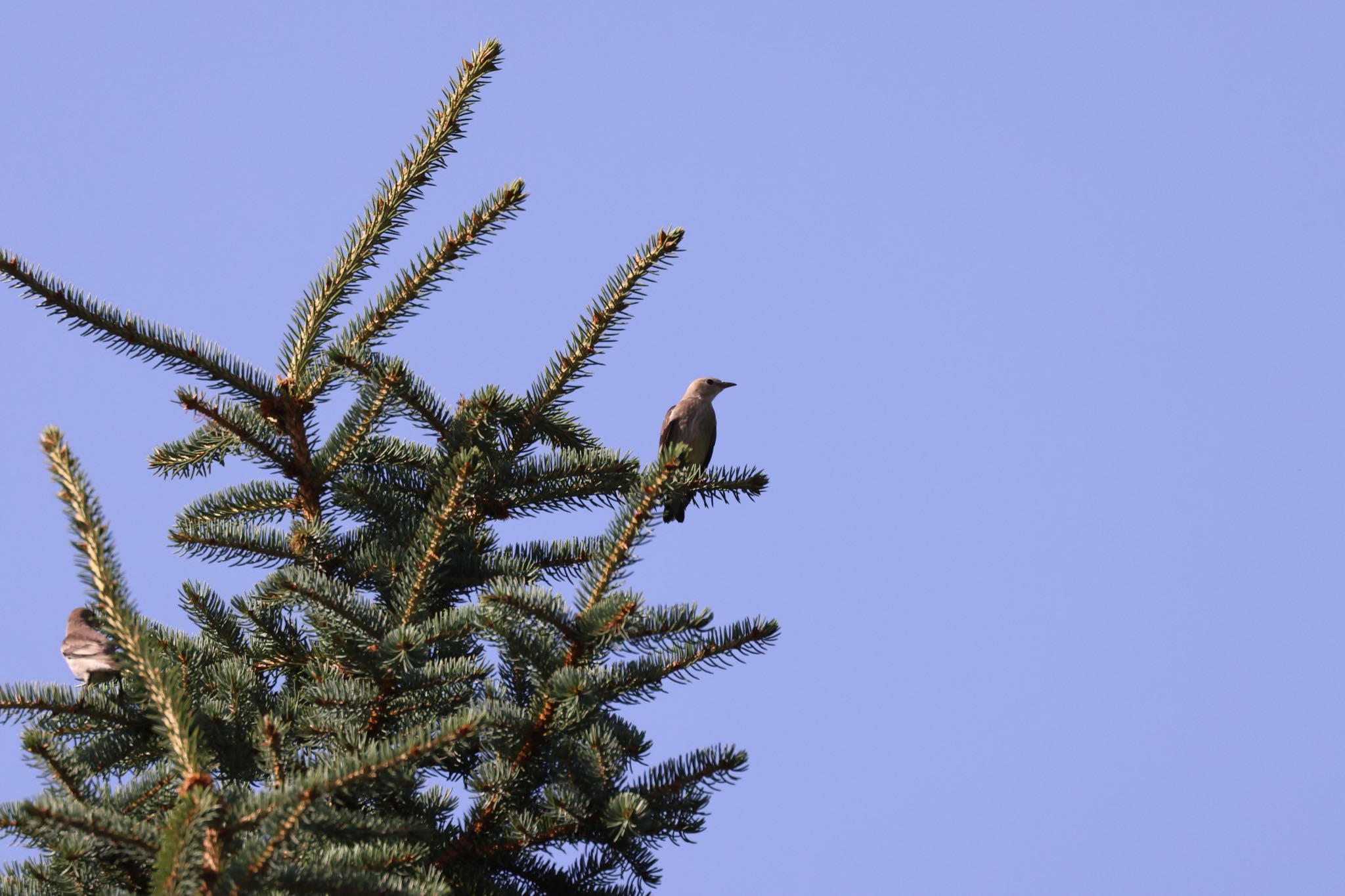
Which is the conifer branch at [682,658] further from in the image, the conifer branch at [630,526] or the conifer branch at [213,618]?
the conifer branch at [213,618]

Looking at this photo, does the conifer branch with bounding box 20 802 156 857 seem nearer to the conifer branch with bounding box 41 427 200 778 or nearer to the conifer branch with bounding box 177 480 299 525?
the conifer branch with bounding box 41 427 200 778

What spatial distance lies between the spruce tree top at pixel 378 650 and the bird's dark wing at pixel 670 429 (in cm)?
361

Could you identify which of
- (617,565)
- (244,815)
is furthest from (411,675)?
(244,815)

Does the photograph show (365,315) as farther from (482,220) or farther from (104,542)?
(104,542)

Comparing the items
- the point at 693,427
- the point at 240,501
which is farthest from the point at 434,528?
the point at 693,427

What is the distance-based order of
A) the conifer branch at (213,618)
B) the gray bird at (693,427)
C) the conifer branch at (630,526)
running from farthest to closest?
1. the gray bird at (693,427)
2. the conifer branch at (213,618)
3. the conifer branch at (630,526)

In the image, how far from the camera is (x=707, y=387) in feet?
31.1

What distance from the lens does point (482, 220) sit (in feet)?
15.6

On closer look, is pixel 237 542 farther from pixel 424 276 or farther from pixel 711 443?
pixel 711 443

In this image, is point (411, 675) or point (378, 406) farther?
point (378, 406)

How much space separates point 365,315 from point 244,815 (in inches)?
99.1

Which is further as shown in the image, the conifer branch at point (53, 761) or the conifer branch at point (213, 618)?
the conifer branch at point (213, 618)

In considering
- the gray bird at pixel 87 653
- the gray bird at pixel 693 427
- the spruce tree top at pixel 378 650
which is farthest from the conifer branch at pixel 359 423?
the gray bird at pixel 693 427

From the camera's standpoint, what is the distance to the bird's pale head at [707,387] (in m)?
9.45
